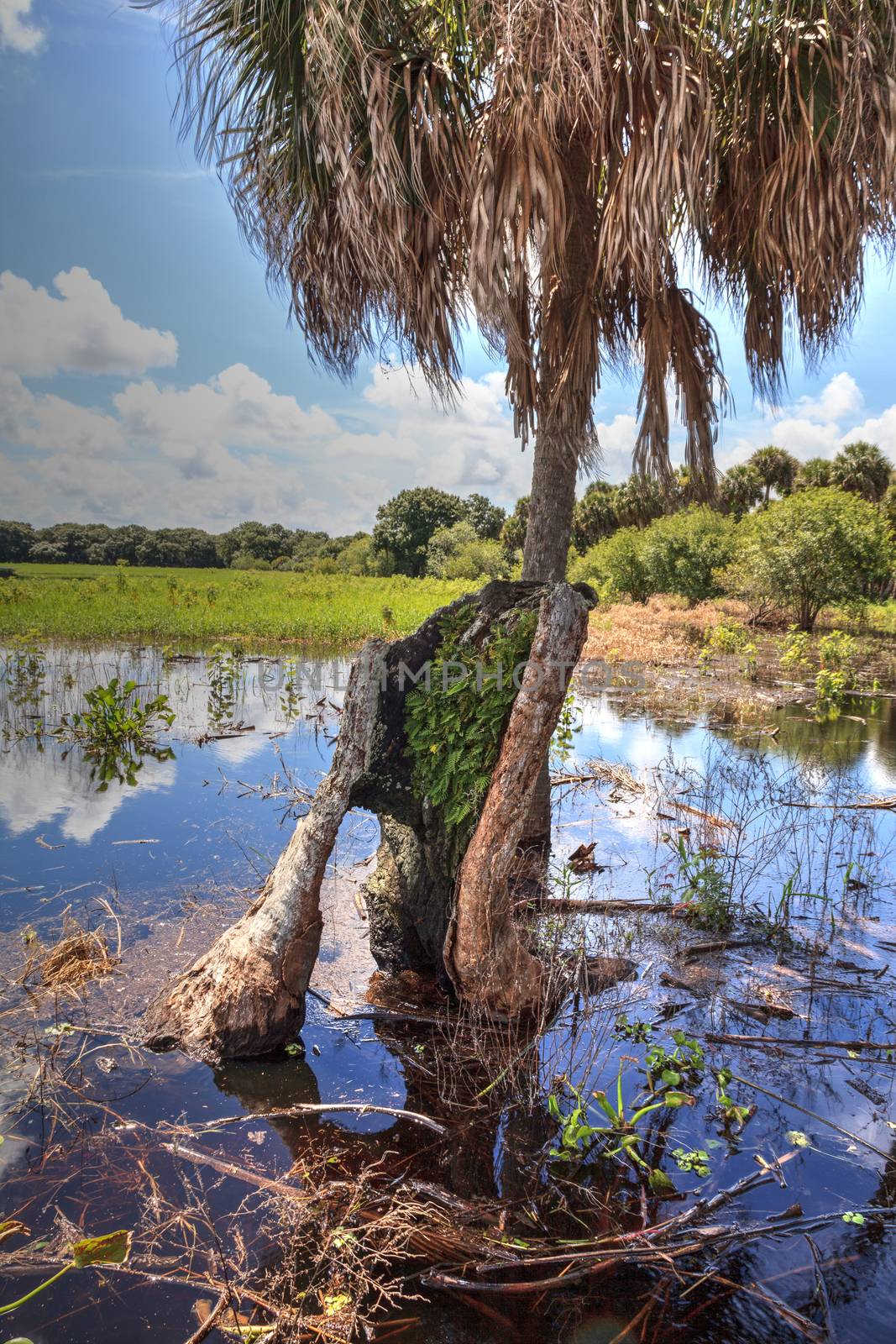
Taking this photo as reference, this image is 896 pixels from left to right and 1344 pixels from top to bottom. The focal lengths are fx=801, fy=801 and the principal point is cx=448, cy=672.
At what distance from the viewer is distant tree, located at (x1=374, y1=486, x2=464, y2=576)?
40.4 meters

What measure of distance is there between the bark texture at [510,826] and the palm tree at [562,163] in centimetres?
198

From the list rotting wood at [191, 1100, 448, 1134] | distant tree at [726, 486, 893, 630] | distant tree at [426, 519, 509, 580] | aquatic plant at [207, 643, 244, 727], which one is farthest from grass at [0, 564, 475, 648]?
rotting wood at [191, 1100, 448, 1134]

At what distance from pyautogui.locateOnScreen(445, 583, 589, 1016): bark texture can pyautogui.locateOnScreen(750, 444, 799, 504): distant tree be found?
44.5 metres

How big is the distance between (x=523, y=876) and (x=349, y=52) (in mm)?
5226

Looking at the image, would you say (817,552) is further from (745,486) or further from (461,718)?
(745,486)

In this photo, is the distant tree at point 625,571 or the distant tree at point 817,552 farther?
the distant tree at point 625,571

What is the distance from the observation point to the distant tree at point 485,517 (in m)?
44.7

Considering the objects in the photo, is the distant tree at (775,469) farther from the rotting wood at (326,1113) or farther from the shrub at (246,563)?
the rotting wood at (326,1113)

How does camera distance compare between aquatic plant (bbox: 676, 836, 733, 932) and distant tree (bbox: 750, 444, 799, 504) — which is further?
distant tree (bbox: 750, 444, 799, 504)

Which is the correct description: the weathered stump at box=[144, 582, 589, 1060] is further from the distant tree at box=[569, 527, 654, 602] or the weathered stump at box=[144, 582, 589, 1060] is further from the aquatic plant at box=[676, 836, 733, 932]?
the distant tree at box=[569, 527, 654, 602]

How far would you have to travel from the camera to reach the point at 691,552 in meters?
26.1

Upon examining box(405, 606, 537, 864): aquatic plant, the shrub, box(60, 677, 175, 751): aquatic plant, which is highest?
the shrub

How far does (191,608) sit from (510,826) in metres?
18.8

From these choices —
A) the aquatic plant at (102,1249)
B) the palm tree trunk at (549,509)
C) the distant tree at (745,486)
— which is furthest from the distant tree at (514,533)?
the aquatic plant at (102,1249)
